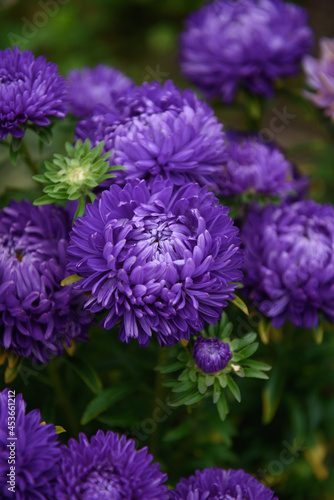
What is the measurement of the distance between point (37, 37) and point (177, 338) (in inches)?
109

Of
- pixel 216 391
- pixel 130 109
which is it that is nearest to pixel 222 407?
pixel 216 391

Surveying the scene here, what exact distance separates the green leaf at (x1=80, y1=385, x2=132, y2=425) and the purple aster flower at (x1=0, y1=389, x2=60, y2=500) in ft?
1.22

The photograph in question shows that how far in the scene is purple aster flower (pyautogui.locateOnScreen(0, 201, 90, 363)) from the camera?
1.29 meters

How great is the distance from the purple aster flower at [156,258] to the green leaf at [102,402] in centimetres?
43

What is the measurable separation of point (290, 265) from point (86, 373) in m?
0.64

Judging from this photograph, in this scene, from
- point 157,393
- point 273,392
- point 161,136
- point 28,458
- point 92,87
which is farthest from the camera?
point 92,87

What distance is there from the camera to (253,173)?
156 centimetres

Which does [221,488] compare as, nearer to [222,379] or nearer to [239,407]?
[222,379]

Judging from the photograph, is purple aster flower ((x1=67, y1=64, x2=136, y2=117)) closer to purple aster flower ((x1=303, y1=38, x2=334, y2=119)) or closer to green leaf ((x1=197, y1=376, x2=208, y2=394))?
purple aster flower ((x1=303, y1=38, x2=334, y2=119))

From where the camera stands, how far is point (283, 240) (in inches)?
60.9

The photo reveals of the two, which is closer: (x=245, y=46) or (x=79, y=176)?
(x=79, y=176)

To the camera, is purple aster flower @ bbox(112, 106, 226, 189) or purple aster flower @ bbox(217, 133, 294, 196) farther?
purple aster flower @ bbox(217, 133, 294, 196)

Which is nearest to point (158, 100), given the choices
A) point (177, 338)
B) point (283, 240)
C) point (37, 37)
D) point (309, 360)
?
point (283, 240)

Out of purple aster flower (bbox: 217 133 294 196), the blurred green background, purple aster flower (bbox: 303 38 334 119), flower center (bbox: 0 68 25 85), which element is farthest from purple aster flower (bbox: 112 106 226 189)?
purple aster flower (bbox: 303 38 334 119)
